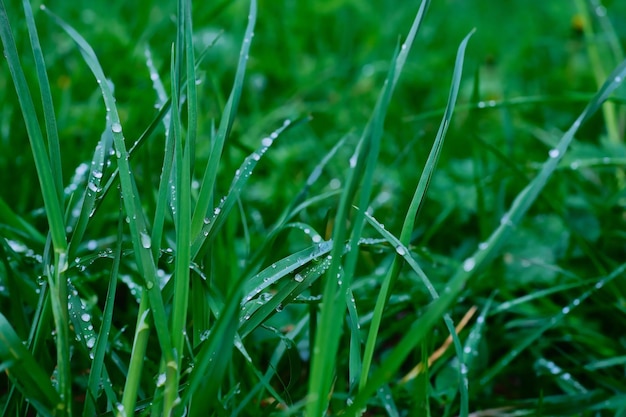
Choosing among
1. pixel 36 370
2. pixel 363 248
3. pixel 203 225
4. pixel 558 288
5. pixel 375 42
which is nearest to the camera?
pixel 36 370

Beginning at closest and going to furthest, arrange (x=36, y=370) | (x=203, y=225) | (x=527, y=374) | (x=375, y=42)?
(x=36, y=370), (x=203, y=225), (x=527, y=374), (x=375, y=42)

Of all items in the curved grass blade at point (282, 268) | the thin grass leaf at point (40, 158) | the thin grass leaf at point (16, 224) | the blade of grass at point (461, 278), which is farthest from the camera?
the thin grass leaf at point (16, 224)

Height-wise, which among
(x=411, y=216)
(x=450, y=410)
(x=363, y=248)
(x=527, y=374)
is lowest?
(x=527, y=374)

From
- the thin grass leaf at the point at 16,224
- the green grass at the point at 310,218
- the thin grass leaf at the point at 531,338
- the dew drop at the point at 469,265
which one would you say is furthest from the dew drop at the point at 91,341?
the thin grass leaf at the point at 531,338

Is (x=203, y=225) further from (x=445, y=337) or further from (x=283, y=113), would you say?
(x=283, y=113)

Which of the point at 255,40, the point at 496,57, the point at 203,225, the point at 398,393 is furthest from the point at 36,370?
the point at 496,57

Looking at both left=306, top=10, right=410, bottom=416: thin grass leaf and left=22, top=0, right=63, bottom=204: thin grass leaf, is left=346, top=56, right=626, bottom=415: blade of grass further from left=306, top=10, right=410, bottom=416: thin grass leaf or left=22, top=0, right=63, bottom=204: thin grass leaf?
left=22, top=0, right=63, bottom=204: thin grass leaf

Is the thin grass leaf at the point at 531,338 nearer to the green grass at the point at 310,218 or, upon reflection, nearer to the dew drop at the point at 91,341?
the green grass at the point at 310,218

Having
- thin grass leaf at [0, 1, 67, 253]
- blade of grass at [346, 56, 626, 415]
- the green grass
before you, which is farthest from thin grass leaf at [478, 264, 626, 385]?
thin grass leaf at [0, 1, 67, 253]
